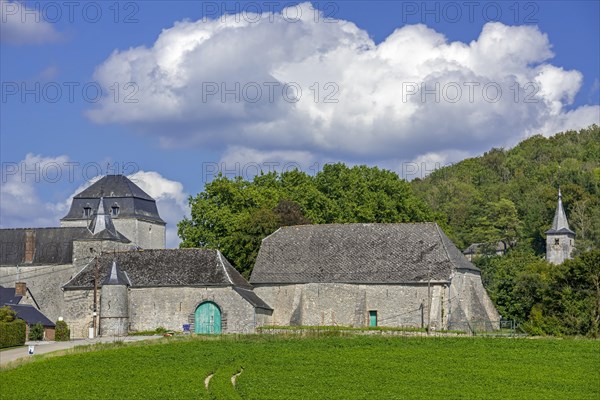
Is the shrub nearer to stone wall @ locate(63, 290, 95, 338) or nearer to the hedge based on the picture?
stone wall @ locate(63, 290, 95, 338)

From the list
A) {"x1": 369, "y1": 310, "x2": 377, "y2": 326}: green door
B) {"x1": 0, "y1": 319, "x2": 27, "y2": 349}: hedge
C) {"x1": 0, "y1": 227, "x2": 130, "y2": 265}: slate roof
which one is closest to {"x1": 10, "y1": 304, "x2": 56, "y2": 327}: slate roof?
{"x1": 0, "y1": 319, "x2": 27, "y2": 349}: hedge

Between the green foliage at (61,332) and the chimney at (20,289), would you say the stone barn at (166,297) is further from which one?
the chimney at (20,289)

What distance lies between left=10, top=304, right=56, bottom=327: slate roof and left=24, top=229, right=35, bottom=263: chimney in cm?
830

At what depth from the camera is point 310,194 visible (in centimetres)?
7381

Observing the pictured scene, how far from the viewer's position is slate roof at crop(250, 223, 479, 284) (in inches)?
2303

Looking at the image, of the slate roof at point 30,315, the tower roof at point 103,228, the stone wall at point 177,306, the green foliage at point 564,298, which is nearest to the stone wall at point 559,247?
the green foliage at point 564,298

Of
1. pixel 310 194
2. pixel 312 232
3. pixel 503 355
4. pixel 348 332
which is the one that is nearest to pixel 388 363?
pixel 503 355

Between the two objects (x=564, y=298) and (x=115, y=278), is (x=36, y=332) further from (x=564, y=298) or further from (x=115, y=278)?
(x=564, y=298)

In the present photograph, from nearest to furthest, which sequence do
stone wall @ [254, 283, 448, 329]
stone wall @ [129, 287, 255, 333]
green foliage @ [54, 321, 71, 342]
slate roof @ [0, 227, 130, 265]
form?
stone wall @ [254, 283, 448, 329], stone wall @ [129, 287, 255, 333], green foliage @ [54, 321, 71, 342], slate roof @ [0, 227, 130, 265]

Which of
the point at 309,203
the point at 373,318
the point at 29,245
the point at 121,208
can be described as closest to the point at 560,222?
the point at 309,203

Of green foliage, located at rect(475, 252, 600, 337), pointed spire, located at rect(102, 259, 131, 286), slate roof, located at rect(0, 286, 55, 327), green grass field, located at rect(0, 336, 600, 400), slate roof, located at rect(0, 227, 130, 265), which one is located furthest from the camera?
slate roof, located at rect(0, 227, 130, 265)

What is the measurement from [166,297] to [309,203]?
17970mm

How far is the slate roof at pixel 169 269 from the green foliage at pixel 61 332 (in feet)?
8.59

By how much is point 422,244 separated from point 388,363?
21958mm
